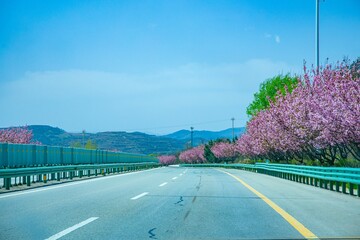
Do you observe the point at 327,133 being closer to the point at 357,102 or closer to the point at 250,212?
the point at 357,102

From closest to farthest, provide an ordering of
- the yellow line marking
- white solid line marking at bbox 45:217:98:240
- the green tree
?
white solid line marking at bbox 45:217:98:240 < the yellow line marking < the green tree

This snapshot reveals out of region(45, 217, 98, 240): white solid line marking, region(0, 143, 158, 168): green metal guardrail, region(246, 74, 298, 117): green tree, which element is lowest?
region(45, 217, 98, 240): white solid line marking

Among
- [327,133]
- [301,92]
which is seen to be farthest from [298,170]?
[301,92]

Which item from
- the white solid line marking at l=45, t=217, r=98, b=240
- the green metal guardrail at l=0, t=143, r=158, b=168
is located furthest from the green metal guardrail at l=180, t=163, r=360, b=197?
the green metal guardrail at l=0, t=143, r=158, b=168

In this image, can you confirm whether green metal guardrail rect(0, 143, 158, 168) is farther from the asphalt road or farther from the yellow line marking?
the yellow line marking

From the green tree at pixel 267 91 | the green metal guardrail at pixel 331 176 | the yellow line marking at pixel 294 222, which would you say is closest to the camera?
the yellow line marking at pixel 294 222

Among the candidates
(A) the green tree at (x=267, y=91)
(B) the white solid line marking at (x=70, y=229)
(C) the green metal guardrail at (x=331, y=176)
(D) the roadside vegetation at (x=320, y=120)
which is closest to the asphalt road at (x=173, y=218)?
(B) the white solid line marking at (x=70, y=229)

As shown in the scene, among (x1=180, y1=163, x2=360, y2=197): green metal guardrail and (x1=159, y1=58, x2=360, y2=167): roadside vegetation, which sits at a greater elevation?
(x1=159, y1=58, x2=360, y2=167): roadside vegetation

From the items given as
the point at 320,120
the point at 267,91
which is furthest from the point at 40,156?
the point at 267,91

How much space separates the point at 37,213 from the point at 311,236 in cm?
549

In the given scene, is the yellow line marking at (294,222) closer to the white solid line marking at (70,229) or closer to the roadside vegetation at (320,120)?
the white solid line marking at (70,229)

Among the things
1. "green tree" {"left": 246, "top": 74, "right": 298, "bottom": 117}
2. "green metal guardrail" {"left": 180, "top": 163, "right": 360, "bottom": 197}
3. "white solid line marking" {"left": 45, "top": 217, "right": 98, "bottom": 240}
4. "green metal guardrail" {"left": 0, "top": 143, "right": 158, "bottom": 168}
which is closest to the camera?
"white solid line marking" {"left": 45, "top": 217, "right": 98, "bottom": 240}

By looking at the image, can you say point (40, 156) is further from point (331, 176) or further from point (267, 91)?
point (267, 91)

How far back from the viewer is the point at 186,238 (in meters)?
6.34
